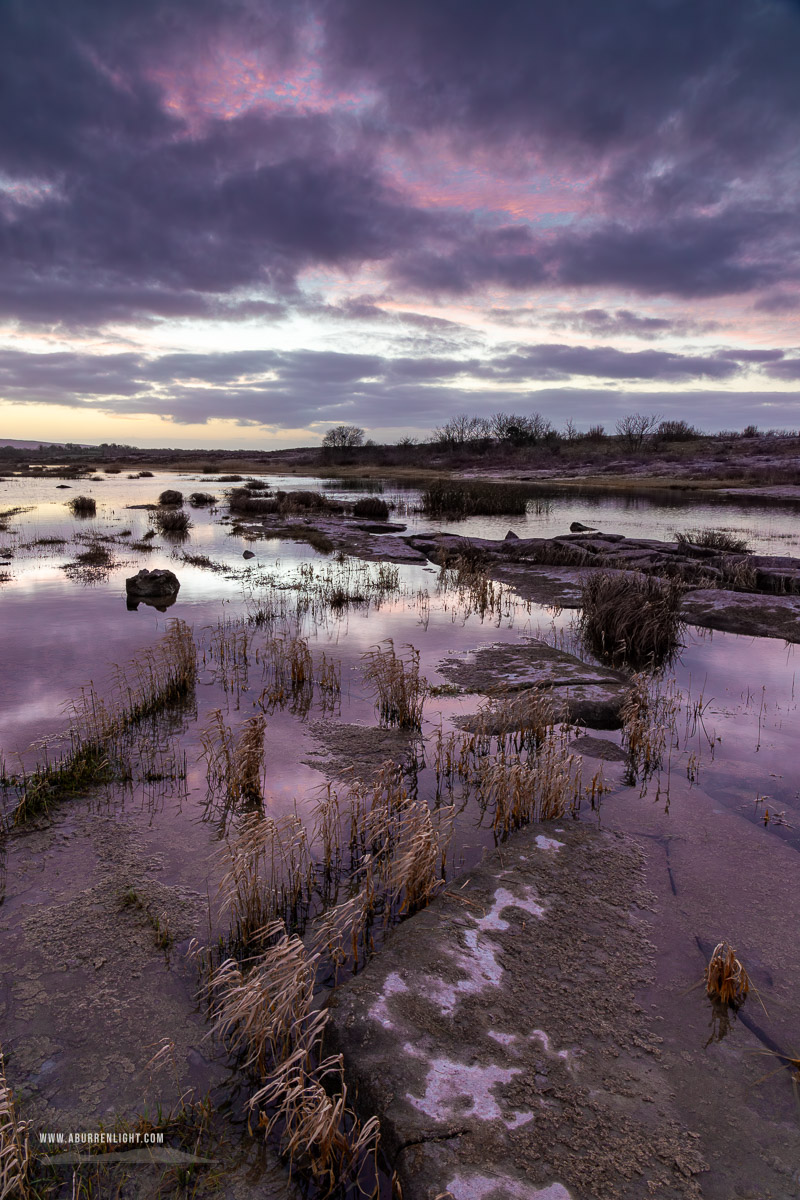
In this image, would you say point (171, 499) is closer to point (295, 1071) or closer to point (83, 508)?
point (83, 508)

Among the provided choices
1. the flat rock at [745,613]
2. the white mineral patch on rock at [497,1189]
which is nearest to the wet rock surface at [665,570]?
the flat rock at [745,613]

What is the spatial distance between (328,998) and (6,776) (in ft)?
15.6

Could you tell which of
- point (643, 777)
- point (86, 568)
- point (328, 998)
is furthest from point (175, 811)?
point (86, 568)

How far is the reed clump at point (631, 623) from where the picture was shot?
464 inches

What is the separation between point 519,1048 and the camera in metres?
3.41

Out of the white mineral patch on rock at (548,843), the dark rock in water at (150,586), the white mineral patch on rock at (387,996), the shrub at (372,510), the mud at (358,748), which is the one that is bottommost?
the mud at (358,748)

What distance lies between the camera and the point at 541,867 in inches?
203

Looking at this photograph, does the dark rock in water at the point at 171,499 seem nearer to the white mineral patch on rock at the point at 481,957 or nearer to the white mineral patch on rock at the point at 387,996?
the white mineral patch on rock at the point at 481,957

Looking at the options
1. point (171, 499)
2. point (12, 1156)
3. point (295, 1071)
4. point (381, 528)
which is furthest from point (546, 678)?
point (171, 499)

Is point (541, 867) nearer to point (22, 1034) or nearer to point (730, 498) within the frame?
point (22, 1034)

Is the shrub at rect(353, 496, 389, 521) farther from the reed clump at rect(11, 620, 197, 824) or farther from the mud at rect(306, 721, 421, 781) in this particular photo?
the mud at rect(306, 721, 421, 781)

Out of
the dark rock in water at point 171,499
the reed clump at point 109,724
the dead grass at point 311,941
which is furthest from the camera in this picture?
the dark rock in water at point 171,499

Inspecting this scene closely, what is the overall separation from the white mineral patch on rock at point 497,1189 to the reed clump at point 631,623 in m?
8.98

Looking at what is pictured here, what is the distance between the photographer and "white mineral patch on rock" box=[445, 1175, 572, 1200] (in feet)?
8.68
